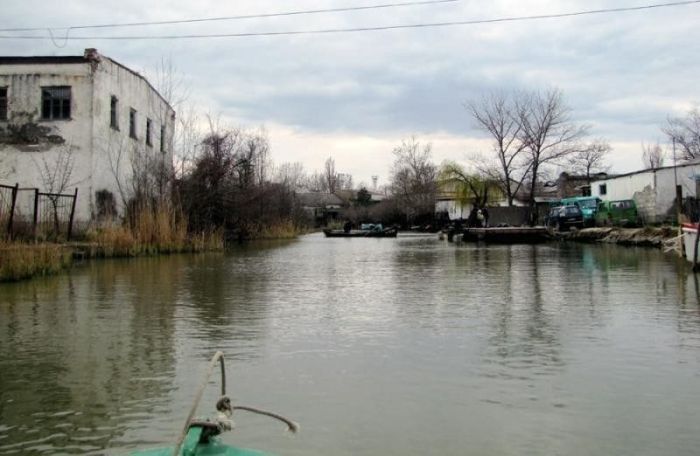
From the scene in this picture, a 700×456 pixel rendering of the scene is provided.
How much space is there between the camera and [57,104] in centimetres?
2612

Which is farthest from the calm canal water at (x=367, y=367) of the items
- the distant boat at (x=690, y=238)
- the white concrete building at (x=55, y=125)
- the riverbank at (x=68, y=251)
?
the white concrete building at (x=55, y=125)

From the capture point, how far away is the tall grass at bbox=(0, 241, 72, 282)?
13048mm

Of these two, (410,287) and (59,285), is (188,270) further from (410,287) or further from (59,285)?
(410,287)

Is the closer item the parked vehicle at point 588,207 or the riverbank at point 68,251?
the riverbank at point 68,251

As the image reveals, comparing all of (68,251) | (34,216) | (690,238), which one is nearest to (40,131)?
(34,216)

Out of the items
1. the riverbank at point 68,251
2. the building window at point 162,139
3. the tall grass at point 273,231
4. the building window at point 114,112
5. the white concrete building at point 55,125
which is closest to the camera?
the riverbank at point 68,251

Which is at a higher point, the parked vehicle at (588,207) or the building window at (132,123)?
the building window at (132,123)

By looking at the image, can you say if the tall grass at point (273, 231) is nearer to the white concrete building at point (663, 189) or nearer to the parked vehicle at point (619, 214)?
the parked vehicle at point (619, 214)

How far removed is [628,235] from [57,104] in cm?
2565

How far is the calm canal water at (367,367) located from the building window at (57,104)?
15.9 meters

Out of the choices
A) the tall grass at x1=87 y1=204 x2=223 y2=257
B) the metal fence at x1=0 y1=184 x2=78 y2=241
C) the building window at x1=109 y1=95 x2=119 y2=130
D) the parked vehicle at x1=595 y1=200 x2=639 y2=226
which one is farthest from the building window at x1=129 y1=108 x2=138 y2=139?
the parked vehicle at x1=595 y1=200 x2=639 y2=226

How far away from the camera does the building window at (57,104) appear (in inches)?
1027

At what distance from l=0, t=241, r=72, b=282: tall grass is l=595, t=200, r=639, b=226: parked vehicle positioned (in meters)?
30.1

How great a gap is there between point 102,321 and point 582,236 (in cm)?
3141
